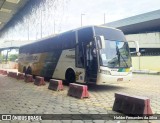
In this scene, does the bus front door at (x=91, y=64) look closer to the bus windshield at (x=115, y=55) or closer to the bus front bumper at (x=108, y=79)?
the bus front bumper at (x=108, y=79)

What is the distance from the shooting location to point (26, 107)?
7070 millimetres

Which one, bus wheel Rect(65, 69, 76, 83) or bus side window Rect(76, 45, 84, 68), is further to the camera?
bus wheel Rect(65, 69, 76, 83)

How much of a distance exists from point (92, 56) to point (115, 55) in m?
1.06

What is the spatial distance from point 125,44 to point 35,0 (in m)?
4.80

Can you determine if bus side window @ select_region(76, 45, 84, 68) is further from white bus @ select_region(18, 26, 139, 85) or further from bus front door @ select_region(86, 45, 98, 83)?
bus front door @ select_region(86, 45, 98, 83)

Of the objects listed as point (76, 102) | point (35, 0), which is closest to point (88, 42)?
point (35, 0)

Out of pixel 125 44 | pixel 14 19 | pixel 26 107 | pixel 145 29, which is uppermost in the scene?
pixel 145 29

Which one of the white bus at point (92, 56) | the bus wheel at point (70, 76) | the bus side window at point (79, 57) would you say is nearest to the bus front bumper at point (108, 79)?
the white bus at point (92, 56)

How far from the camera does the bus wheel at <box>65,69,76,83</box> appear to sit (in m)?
12.5

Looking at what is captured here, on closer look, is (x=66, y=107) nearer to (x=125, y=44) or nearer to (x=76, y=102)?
(x=76, y=102)

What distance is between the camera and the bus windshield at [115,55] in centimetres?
1053

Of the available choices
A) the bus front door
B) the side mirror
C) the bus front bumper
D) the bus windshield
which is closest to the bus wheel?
the bus front door

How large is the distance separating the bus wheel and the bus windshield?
97.6 inches

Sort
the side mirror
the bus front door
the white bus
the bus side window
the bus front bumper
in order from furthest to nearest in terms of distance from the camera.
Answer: the bus side window
the bus front door
the white bus
the bus front bumper
the side mirror
